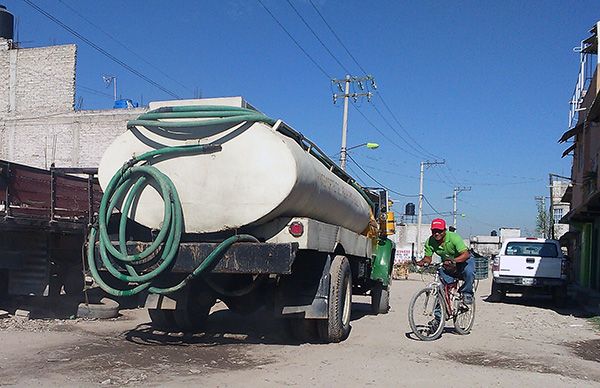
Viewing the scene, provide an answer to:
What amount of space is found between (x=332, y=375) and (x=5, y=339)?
176 inches

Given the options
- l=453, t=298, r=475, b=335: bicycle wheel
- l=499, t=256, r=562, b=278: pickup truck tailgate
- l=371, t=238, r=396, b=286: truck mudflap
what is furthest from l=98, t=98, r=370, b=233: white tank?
l=499, t=256, r=562, b=278: pickup truck tailgate

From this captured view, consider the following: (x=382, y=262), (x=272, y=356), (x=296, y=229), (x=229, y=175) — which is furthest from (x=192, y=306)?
(x=382, y=262)

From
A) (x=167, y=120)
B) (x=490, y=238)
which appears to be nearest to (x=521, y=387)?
(x=167, y=120)

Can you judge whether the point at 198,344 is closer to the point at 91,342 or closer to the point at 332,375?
the point at 91,342

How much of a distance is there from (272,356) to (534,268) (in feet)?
35.6

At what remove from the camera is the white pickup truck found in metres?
16.3

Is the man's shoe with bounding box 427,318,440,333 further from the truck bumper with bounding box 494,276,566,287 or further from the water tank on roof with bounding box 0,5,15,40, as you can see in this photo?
the water tank on roof with bounding box 0,5,15,40

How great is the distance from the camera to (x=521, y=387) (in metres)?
6.31

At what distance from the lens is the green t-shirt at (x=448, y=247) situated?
31.3 ft

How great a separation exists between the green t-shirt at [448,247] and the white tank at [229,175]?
99.3 inches

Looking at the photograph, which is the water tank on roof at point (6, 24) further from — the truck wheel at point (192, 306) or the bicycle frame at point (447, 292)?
the bicycle frame at point (447, 292)

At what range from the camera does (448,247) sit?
9.62 meters

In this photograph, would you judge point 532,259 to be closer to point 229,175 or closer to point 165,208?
point 229,175

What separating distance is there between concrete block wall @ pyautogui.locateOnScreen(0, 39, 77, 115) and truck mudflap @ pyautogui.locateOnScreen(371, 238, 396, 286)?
18884 mm
